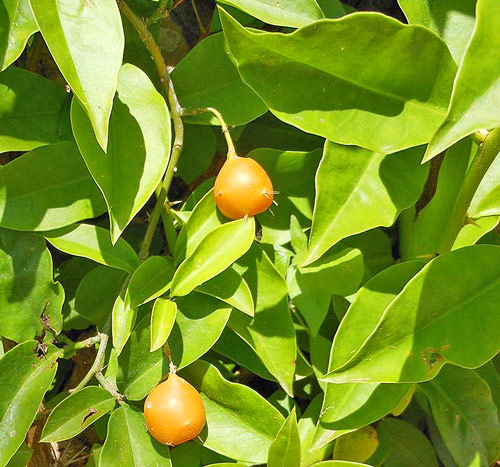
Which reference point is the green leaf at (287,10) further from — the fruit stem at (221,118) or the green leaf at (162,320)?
the green leaf at (162,320)

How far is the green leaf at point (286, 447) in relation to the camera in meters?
1.01

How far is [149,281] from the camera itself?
3.51ft

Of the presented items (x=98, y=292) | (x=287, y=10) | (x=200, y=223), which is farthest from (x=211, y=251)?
(x=287, y=10)

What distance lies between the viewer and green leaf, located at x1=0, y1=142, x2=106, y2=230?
1.05 metres

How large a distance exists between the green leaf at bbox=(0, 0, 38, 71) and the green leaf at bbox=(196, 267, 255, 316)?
435 mm

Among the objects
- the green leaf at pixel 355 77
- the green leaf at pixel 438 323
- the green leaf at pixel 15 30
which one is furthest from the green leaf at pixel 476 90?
the green leaf at pixel 15 30

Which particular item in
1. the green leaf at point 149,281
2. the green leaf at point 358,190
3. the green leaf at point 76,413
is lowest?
the green leaf at point 76,413

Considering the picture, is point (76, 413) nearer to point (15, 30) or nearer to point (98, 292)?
point (98, 292)

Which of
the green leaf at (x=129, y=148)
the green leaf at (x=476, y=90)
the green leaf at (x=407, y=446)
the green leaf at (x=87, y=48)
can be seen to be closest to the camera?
the green leaf at (x=476, y=90)

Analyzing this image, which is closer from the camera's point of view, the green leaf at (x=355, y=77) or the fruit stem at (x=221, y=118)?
the green leaf at (x=355, y=77)

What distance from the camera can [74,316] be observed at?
1.24 metres

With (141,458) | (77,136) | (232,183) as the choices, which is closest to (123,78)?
A: (77,136)

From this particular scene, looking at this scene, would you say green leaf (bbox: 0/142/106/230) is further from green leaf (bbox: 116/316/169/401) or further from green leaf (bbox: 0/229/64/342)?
green leaf (bbox: 116/316/169/401)

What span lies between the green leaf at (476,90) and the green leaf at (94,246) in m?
0.53
